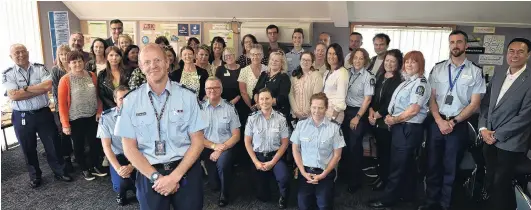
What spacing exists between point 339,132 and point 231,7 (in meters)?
2.86

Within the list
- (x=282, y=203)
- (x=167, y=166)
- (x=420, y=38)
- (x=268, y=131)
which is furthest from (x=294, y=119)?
(x=420, y=38)

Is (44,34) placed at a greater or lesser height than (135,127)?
greater

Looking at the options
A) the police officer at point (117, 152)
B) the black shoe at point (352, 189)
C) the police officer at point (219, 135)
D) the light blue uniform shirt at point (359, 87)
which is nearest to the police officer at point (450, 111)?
the light blue uniform shirt at point (359, 87)

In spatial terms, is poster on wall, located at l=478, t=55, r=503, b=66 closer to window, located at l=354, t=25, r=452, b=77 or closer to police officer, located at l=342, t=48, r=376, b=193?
window, located at l=354, t=25, r=452, b=77

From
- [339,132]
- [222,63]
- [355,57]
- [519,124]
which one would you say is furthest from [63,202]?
[519,124]

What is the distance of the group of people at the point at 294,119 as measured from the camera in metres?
2.51

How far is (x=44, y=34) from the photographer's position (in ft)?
17.6

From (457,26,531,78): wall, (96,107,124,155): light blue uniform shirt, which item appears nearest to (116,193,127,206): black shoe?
(96,107,124,155): light blue uniform shirt

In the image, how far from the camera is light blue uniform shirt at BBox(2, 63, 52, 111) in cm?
313

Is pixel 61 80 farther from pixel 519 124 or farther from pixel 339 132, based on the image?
pixel 519 124

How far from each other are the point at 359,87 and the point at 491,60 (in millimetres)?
2376

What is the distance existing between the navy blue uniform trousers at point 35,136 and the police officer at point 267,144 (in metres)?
1.84

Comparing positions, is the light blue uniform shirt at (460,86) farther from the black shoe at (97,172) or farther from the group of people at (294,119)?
the black shoe at (97,172)

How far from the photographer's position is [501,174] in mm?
2619
